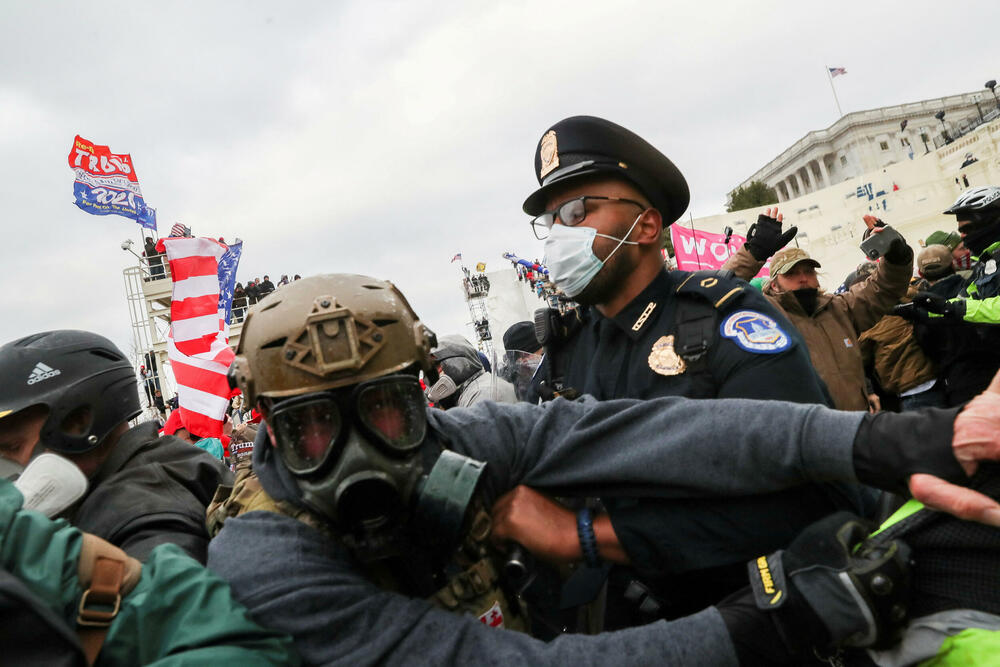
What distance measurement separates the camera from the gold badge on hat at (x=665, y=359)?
2203mm

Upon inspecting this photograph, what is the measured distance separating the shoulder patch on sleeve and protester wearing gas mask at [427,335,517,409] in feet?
6.49

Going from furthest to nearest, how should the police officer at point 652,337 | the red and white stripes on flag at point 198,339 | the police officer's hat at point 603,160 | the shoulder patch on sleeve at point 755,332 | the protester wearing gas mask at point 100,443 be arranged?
the red and white stripes on flag at point 198,339 → the police officer's hat at point 603,160 → the protester wearing gas mask at point 100,443 → the shoulder patch on sleeve at point 755,332 → the police officer at point 652,337

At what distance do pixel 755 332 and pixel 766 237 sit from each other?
2347 mm

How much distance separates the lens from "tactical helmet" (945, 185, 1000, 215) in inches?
196

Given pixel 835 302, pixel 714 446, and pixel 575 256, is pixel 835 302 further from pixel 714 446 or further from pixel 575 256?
pixel 714 446

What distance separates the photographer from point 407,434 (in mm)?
1671

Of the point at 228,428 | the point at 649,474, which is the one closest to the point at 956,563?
the point at 649,474

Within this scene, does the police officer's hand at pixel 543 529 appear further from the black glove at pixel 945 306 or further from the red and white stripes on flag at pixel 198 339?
the red and white stripes on flag at pixel 198 339

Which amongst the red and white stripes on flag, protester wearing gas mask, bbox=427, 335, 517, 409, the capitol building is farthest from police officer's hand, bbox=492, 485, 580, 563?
the capitol building

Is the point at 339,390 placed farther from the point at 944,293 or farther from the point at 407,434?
the point at 944,293

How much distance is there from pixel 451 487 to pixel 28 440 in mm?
1879

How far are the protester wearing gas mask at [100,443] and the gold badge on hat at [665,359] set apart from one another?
5.44ft

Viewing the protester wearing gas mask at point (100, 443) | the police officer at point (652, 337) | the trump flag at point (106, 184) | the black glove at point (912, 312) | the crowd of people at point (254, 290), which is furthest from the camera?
the crowd of people at point (254, 290)

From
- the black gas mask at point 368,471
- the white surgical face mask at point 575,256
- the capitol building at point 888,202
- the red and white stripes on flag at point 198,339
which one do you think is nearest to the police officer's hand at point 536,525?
the black gas mask at point 368,471
